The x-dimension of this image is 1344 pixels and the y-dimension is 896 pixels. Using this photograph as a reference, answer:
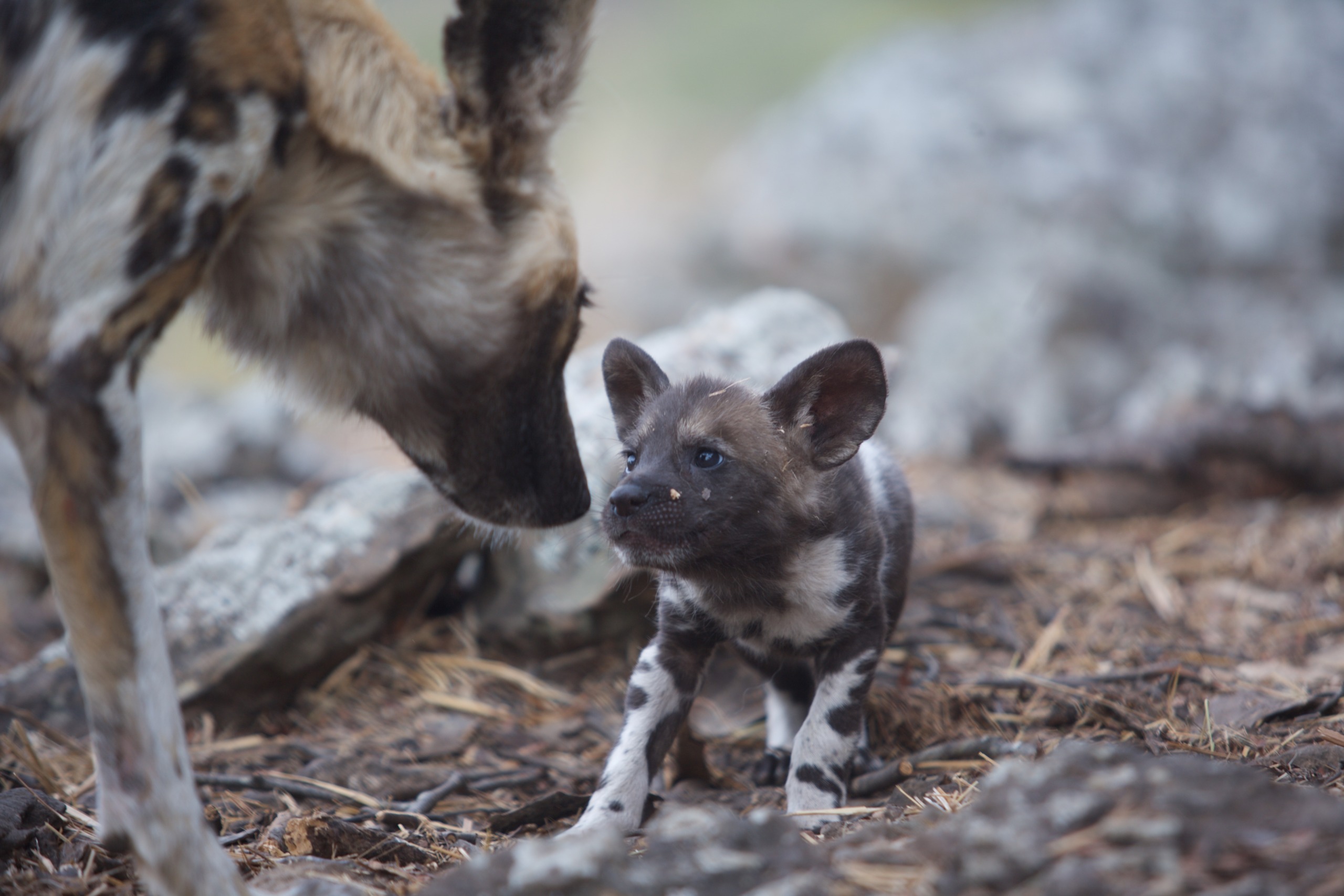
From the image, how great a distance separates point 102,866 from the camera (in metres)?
2.66

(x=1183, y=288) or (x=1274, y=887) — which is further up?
(x=1183, y=288)

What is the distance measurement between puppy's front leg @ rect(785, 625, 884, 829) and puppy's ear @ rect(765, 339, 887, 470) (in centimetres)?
61

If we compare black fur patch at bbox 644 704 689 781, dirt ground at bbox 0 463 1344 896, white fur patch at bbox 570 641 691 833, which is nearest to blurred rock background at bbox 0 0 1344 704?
dirt ground at bbox 0 463 1344 896

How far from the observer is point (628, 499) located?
3246 millimetres

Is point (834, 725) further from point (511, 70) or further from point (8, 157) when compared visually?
point (8, 157)

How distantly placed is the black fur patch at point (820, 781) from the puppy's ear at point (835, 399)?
0.98m

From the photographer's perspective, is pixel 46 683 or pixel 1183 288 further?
pixel 1183 288

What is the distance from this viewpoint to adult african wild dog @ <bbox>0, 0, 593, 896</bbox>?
210 cm

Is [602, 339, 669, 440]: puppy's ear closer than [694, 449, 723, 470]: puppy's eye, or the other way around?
[694, 449, 723, 470]: puppy's eye

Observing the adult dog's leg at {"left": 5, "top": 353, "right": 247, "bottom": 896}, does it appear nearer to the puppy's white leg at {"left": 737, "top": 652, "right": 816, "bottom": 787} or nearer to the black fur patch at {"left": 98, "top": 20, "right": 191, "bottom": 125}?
the black fur patch at {"left": 98, "top": 20, "right": 191, "bottom": 125}

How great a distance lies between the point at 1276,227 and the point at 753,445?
10.7 meters

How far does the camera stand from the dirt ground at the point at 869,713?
2984 mm

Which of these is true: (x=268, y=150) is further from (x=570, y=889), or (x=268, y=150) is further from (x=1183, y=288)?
(x=1183, y=288)

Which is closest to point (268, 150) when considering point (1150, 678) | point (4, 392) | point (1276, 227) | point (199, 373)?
point (4, 392)
